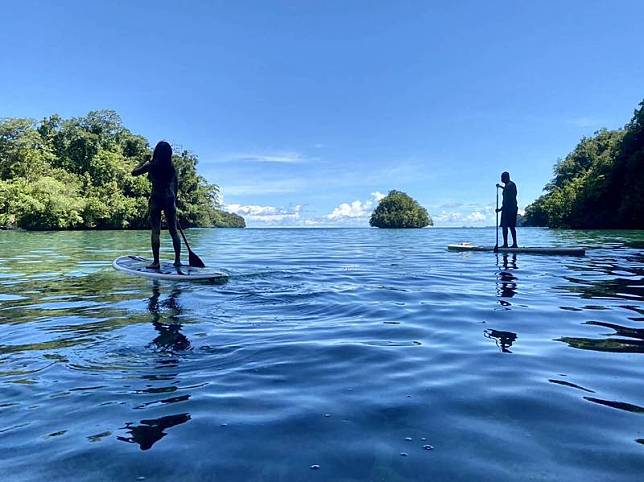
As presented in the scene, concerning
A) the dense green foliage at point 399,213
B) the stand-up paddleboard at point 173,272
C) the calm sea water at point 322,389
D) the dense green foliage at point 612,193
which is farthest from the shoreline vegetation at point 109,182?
the dense green foliage at point 399,213

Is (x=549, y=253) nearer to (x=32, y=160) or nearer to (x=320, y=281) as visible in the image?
(x=320, y=281)

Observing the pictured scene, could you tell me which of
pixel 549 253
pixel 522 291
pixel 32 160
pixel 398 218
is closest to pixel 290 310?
pixel 522 291

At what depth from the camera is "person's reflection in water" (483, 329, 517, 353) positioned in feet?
15.5

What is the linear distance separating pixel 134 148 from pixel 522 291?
80.9m

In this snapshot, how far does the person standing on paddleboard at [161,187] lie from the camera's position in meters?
10.1

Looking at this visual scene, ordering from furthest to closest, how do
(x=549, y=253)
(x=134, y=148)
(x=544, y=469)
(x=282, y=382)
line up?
(x=134, y=148) → (x=549, y=253) → (x=282, y=382) → (x=544, y=469)

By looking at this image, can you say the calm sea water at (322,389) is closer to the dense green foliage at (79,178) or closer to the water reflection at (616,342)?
the water reflection at (616,342)

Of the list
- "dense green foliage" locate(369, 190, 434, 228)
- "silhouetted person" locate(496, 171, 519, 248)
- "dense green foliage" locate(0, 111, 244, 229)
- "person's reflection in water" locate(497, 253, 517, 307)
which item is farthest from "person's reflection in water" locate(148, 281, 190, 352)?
"dense green foliage" locate(369, 190, 434, 228)

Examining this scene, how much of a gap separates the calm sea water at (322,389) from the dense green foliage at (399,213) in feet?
442

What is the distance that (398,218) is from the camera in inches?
5531

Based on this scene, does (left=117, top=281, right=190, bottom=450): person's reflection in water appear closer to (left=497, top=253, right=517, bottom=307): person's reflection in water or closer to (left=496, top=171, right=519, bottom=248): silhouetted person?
(left=497, top=253, right=517, bottom=307): person's reflection in water

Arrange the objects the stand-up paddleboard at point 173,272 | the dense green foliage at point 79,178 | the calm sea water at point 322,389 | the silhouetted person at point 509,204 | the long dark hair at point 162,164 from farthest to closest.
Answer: the dense green foliage at point 79,178
the silhouetted person at point 509,204
the long dark hair at point 162,164
the stand-up paddleboard at point 173,272
the calm sea water at point 322,389

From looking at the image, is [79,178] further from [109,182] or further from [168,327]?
[168,327]

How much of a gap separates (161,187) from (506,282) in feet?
24.4
